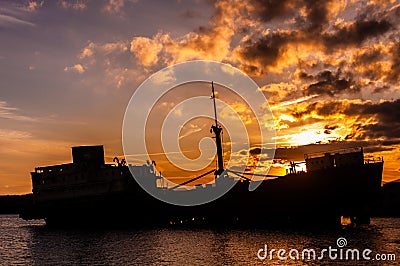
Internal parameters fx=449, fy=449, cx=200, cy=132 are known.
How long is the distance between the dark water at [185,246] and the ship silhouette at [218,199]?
5898mm

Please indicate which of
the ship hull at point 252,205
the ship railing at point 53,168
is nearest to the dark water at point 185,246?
the ship hull at point 252,205

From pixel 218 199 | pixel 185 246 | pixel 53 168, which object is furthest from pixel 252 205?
pixel 53 168

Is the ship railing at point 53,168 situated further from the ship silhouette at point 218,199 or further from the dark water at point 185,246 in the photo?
the dark water at point 185,246

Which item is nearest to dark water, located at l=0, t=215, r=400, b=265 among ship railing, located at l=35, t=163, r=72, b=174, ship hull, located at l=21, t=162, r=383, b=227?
ship hull, located at l=21, t=162, r=383, b=227

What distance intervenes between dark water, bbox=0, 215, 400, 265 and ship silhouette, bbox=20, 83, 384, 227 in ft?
19.4

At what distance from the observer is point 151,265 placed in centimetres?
4328

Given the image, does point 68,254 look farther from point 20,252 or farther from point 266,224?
point 266,224

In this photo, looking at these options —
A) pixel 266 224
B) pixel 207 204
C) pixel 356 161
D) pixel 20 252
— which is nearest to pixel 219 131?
pixel 207 204

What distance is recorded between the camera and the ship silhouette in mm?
67688

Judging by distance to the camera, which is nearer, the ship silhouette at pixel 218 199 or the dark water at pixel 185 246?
the dark water at pixel 185 246

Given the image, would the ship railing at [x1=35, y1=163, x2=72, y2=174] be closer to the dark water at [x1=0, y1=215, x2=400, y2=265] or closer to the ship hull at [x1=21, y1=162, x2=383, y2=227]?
the ship hull at [x1=21, y1=162, x2=383, y2=227]

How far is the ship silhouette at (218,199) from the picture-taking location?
67.7 meters

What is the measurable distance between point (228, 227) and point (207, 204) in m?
5.97

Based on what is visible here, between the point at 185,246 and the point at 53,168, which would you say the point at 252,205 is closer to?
the point at 185,246
